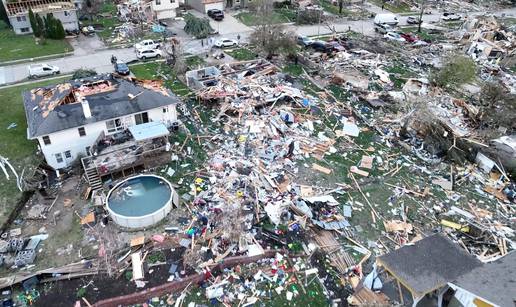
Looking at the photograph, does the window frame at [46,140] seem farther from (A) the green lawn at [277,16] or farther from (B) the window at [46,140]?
(A) the green lawn at [277,16]

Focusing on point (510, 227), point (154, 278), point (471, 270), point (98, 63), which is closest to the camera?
point (471, 270)

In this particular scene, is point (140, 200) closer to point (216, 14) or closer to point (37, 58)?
point (37, 58)

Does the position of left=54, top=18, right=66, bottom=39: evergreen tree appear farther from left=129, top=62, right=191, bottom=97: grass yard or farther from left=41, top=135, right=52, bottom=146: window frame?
left=41, top=135, right=52, bottom=146: window frame

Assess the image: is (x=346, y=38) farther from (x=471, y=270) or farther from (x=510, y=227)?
(x=471, y=270)

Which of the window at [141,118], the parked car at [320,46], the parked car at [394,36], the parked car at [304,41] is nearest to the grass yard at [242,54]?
the parked car at [304,41]

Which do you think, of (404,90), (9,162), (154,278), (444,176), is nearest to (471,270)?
(444,176)
